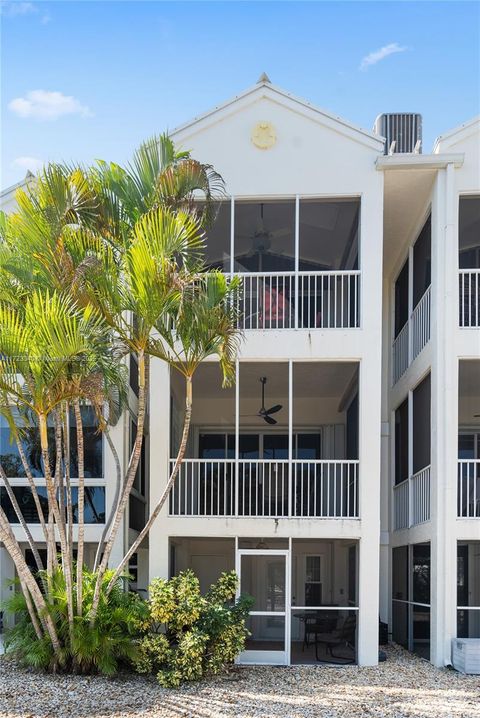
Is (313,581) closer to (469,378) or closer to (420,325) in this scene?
(469,378)

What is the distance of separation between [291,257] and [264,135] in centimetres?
265

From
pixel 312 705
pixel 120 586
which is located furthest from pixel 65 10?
pixel 312 705

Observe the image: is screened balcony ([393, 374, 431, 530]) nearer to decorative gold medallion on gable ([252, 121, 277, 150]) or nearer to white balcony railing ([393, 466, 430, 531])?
white balcony railing ([393, 466, 430, 531])

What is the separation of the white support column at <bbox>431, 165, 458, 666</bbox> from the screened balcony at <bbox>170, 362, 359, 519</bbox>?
54.0 inches

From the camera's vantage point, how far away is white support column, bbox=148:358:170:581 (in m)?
11.1

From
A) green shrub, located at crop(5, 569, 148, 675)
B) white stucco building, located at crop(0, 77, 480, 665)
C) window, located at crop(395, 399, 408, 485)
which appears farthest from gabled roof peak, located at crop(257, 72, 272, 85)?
green shrub, located at crop(5, 569, 148, 675)

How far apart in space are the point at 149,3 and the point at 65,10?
1.07 meters

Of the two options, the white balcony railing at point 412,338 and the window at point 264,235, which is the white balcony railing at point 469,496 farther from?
the window at point 264,235

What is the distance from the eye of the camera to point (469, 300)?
1120 centimetres

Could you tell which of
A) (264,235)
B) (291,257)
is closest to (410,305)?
(291,257)

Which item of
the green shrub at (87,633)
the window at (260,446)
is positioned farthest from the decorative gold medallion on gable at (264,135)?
the green shrub at (87,633)

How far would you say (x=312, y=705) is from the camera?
28.0ft

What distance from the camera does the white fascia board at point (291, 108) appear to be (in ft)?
37.5

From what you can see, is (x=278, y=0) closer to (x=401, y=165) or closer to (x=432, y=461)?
(x=401, y=165)
